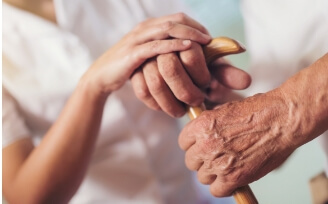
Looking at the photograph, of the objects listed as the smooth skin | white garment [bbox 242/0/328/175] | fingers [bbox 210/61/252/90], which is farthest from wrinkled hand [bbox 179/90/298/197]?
white garment [bbox 242/0/328/175]

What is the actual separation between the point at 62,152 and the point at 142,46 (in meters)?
0.20

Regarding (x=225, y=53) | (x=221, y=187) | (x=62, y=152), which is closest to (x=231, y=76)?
(x=225, y=53)

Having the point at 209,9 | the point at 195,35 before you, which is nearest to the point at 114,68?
the point at 195,35

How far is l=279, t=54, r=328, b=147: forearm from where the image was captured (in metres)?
0.41

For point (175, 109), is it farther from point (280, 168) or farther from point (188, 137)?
point (280, 168)

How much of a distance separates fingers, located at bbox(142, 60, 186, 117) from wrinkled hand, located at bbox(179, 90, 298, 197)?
0.05m

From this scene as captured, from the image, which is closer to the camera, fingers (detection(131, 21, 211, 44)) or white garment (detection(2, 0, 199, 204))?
fingers (detection(131, 21, 211, 44))

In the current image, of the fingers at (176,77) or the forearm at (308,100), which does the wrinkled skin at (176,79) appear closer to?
the fingers at (176,77)

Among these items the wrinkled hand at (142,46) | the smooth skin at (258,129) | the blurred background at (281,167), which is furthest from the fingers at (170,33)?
the blurred background at (281,167)

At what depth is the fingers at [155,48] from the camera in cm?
48

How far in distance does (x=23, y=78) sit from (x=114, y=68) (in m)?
0.18

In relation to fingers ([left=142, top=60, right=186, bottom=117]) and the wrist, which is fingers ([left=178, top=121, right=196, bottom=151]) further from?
the wrist

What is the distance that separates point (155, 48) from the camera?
48 centimetres

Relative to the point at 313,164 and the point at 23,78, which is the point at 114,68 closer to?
the point at 23,78
